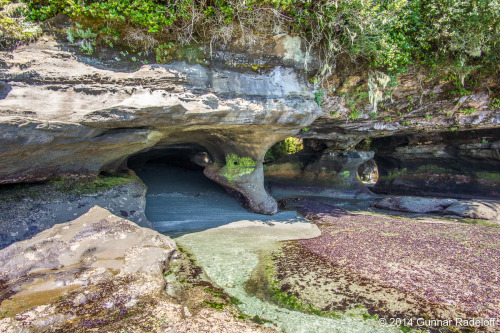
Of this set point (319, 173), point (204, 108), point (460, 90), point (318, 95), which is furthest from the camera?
point (319, 173)

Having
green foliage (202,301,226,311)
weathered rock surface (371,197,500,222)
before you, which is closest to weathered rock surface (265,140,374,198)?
weathered rock surface (371,197,500,222)

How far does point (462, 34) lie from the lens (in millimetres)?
6262

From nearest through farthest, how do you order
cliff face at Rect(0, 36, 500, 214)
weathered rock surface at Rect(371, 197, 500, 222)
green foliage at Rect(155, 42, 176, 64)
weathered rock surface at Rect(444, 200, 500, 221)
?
cliff face at Rect(0, 36, 500, 214) → green foliage at Rect(155, 42, 176, 64) → weathered rock surface at Rect(444, 200, 500, 221) → weathered rock surface at Rect(371, 197, 500, 222)

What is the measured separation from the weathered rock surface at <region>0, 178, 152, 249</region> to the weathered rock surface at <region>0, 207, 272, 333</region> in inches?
9.7

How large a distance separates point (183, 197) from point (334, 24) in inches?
267

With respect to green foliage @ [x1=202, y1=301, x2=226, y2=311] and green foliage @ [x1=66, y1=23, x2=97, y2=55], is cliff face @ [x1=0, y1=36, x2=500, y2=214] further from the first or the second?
green foliage @ [x1=202, y1=301, x2=226, y2=311]

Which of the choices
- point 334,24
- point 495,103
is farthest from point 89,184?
point 495,103

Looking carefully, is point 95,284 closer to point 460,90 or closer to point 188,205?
point 188,205

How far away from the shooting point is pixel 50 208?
5.04 meters

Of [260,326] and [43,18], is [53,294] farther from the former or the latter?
[43,18]

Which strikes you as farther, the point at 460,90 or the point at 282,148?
the point at 282,148

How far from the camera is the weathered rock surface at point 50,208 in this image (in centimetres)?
450

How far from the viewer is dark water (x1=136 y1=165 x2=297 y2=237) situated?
685 centimetres

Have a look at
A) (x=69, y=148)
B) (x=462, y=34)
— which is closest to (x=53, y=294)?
(x=69, y=148)
